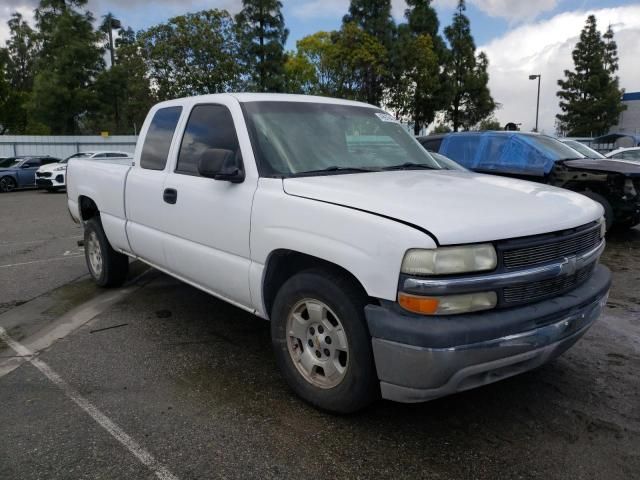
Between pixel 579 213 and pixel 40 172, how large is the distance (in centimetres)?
2289

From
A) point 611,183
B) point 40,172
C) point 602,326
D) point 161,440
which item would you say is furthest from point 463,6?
point 161,440

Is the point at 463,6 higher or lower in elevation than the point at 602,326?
higher

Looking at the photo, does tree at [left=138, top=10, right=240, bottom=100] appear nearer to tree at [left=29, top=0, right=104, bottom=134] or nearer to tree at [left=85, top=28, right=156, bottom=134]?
tree at [left=85, top=28, right=156, bottom=134]

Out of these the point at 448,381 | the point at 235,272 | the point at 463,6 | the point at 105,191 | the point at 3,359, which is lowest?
the point at 3,359

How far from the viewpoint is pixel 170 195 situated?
4.20m

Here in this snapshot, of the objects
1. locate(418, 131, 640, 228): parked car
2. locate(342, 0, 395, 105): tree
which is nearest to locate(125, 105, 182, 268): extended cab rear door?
locate(418, 131, 640, 228): parked car

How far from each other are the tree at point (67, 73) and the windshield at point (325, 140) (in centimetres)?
3604

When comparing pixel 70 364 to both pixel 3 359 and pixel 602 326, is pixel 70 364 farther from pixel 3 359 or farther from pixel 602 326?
pixel 602 326

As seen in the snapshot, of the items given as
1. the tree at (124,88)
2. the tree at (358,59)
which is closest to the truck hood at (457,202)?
the tree at (358,59)

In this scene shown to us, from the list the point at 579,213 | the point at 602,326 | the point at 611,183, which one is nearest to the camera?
the point at 579,213

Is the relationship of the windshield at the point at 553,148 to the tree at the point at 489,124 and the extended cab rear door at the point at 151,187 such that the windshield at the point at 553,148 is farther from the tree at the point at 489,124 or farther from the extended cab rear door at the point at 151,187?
the tree at the point at 489,124

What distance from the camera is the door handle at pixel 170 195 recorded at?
415 cm

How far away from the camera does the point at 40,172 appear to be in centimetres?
2180

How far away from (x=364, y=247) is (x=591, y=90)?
53.3m
